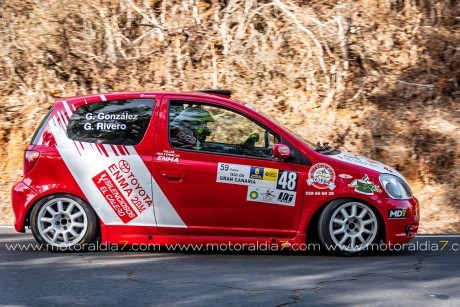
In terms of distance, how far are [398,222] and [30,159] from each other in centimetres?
397

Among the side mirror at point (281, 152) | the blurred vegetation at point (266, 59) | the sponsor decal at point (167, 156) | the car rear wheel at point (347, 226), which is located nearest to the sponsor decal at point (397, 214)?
the car rear wheel at point (347, 226)

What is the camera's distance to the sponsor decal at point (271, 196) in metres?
8.24

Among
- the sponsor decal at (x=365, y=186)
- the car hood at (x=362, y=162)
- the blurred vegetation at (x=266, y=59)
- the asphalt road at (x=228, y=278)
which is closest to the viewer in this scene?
the asphalt road at (x=228, y=278)

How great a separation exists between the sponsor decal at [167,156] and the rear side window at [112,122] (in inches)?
11.6

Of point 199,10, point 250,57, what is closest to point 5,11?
point 199,10

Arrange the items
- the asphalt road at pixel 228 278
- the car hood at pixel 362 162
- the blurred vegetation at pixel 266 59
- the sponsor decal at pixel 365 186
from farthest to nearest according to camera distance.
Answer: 1. the blurred vegetation at pixel 266 59
2. the car hood at pixel 362 162
3. the sponsor decal at pixel 365 186
4. the asphalt road at pixel 228 278

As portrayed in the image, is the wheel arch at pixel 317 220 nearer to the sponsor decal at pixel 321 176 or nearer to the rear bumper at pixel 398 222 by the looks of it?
the rear bumper at pixel 398 222

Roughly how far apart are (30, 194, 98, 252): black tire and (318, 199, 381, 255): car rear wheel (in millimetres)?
2446

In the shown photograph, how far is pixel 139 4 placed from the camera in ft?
52.9

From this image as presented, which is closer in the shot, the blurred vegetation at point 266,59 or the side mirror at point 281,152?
the side mirror at point 281,152

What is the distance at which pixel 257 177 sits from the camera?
8.27m

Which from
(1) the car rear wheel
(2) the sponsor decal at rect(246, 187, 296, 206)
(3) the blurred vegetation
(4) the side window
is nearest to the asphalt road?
(1) the car rear wheel

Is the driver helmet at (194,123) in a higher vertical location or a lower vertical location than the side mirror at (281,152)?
higher

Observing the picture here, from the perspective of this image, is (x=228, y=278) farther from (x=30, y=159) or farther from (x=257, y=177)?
(x=30, y=159)
